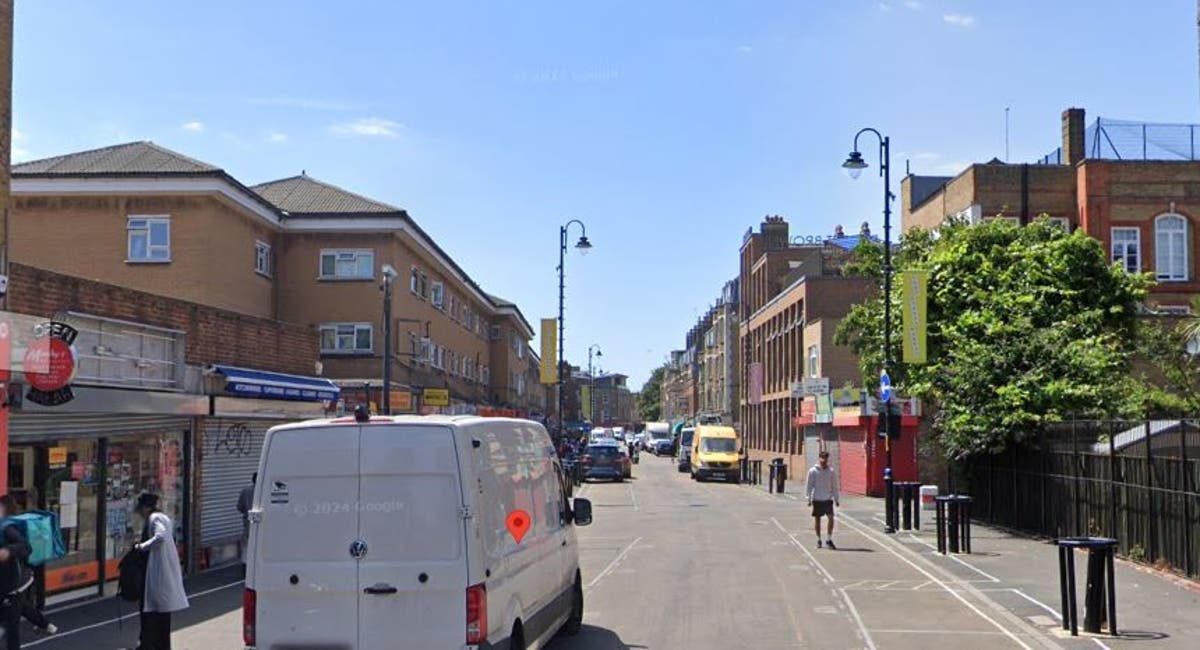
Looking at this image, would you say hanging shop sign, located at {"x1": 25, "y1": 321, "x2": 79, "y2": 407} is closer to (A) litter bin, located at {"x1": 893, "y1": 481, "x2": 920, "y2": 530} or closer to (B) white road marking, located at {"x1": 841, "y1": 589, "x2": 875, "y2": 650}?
(B) white road marking, located at {"x1": 841, "y1": 589, "x2": 875, "y2": 650}

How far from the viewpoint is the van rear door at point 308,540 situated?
834 centimetres

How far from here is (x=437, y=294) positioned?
154 feet

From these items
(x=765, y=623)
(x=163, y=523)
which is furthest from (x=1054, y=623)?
(x=163, y=523)

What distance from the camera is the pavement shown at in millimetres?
12359

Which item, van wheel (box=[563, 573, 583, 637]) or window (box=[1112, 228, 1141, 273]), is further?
window (box=[1112, 228, 1141, 273])

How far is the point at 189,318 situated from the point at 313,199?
21.5 meters

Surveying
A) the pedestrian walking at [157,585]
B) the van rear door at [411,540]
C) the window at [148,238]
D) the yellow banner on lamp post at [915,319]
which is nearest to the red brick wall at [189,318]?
the pedestrian walking at [157,585]

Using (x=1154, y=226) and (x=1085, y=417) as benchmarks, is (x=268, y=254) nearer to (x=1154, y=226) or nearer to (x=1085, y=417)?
(x=1085, y=417)

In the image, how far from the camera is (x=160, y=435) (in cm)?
1764

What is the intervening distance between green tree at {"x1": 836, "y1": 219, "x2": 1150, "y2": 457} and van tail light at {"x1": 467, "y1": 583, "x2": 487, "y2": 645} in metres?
19.3

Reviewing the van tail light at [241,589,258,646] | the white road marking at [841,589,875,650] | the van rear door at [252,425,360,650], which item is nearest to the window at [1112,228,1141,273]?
Result: the white road marking at [841,589,875,650]

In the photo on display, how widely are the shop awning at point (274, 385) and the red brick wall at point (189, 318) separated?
38 cm

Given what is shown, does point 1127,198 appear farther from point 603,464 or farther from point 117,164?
point 117,164

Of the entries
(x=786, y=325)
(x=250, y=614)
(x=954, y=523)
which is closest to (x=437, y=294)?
(x=786, y=325)
